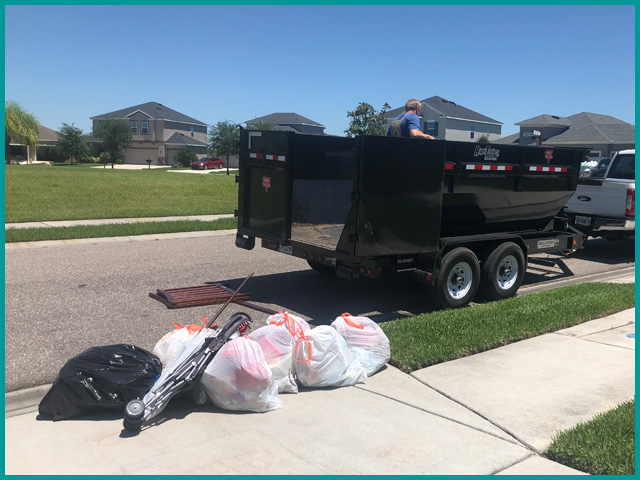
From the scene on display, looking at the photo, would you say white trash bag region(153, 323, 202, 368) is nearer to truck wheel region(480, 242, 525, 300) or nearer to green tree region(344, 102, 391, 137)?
truck wheel region(480, 242, 525, 300)

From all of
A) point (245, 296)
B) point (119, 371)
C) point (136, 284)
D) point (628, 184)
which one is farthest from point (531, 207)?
point (119, 371)

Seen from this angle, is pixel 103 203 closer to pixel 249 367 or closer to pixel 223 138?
pixel 249 367

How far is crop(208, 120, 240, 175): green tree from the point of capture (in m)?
65.6

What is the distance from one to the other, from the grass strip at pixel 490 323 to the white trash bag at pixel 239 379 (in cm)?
163

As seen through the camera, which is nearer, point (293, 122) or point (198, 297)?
point (198, 297)

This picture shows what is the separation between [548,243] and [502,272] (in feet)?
4.40

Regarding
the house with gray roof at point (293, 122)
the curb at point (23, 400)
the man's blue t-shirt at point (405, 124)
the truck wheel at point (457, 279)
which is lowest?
the curb at point (23, 400)

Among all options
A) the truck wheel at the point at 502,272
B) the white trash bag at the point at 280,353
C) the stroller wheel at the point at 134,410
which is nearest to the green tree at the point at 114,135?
the truck wheel at the point at 502,272

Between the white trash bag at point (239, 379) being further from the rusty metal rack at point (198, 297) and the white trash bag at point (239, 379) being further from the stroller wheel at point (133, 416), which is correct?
the rusty metal rack at point (198, 297)

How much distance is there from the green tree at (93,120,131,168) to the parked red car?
1402 centimetres

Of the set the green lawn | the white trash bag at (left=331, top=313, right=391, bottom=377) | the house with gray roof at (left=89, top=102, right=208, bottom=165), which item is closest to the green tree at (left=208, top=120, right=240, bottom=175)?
the house with gray roof at (left=89, top=102, right=208, bottom=165)

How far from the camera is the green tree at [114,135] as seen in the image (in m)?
76.8

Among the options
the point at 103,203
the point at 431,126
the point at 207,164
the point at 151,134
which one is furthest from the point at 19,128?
the point at 103,203

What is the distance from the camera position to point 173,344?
A: 5.46m
